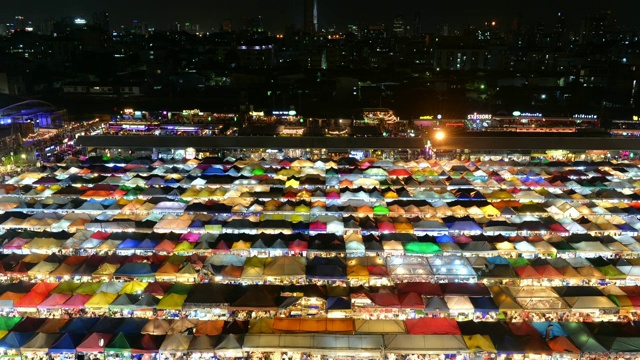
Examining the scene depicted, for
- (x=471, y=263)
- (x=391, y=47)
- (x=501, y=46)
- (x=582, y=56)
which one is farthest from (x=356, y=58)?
(x=471, y=263)

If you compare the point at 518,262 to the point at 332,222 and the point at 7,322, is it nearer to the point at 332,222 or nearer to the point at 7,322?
the point at 332,222

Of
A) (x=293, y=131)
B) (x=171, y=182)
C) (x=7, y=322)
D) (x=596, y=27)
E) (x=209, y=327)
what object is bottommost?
(x=209, y=327)

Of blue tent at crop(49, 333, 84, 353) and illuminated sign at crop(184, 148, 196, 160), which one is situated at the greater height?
illuminated sign at crop(184, 148, 196, 160)

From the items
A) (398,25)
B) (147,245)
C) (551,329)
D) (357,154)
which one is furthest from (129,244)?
(398,25)

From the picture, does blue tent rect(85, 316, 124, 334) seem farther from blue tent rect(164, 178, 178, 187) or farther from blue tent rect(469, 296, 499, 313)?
blue tent rect(164, 178, 178, 187)

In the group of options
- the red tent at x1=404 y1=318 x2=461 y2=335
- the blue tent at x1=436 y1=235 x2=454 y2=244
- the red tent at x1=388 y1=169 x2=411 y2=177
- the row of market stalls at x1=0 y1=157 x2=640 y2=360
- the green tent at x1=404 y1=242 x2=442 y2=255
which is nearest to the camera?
the row of market stalls at x1=0 y1=157 x2=640 y2=360

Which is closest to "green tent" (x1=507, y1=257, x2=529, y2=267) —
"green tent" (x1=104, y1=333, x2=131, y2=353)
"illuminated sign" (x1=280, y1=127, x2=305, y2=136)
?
"green tent" (x1=104, y1=333, x2=131, y2=353)
